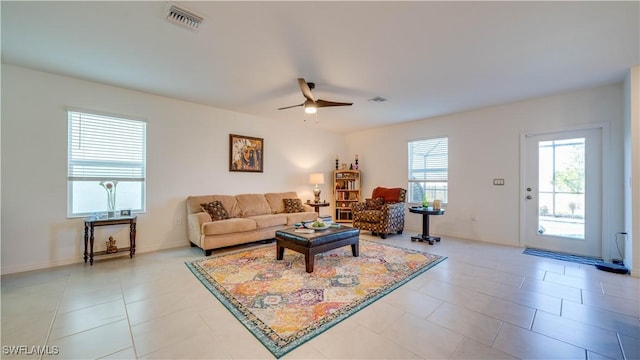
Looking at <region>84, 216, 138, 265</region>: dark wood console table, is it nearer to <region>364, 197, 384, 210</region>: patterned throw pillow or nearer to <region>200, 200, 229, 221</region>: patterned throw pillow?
<region>200, 200, 229, 221</region>: patterned throw pillow

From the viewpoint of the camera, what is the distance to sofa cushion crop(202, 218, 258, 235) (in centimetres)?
384

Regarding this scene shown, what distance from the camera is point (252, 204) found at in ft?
16.5

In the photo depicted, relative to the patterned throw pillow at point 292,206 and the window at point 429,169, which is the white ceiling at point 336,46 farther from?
the patterned throw pillow at point 292,206

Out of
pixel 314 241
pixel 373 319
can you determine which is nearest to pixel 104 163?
pixel 314 241

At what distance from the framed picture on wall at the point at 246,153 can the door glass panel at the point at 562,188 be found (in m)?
5.22

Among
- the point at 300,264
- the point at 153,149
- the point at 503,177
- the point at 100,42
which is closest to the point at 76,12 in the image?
the point at 100,42

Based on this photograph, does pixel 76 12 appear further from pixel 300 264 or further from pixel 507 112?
pixel 507 112

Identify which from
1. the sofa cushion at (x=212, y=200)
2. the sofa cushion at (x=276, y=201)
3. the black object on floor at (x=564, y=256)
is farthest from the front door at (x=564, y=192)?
the sofa cushion at (x=212, y=200)

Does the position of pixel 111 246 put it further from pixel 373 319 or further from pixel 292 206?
pixel 373 319

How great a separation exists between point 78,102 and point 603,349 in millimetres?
6105

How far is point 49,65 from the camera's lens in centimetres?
313

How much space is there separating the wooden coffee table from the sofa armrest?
→ 133 centimetres

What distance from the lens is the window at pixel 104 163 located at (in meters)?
3.59

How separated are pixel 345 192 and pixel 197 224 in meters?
4.00
